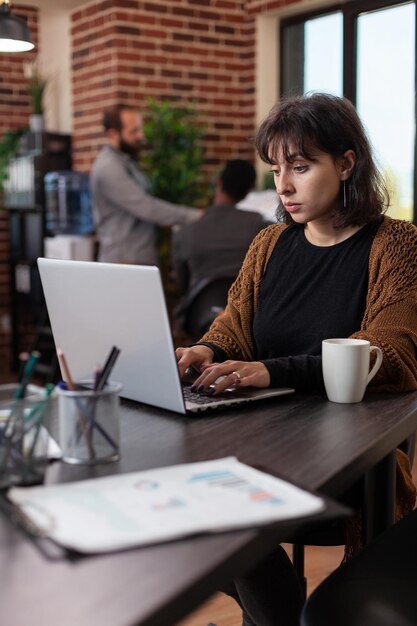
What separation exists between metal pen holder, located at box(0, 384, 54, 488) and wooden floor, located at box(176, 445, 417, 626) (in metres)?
0.99

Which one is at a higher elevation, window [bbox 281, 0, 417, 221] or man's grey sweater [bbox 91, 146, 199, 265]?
window [bbox 281, 0, 417, 221]

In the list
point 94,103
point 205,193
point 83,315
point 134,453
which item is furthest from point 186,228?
point 134,453

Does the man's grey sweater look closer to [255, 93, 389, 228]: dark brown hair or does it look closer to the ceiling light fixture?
the ceiling light fixture

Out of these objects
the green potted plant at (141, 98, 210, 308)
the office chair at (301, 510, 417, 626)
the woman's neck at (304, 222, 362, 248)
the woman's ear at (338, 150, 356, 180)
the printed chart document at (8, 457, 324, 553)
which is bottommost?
the office chair at (301, 510, 417, 626)

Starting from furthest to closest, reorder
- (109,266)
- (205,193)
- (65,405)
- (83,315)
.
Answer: (205,193) < (83,315) < (109,266) < (65,405)

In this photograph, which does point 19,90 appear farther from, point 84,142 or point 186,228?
point 186,228

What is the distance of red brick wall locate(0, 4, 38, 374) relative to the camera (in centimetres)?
587

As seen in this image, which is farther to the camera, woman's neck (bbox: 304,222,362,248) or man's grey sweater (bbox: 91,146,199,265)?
man's grey sweater (bbox: 91,146,199,265)

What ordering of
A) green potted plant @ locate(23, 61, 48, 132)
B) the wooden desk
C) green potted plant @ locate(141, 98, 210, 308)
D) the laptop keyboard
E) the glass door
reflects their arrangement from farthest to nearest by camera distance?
1. green potted plant @ locate(23, 61, 48, 132)
2. green potted plant @ locate(141, 98, 210, 308)
3. the glass door
4. the laptop keyboard
5. the wooden desk

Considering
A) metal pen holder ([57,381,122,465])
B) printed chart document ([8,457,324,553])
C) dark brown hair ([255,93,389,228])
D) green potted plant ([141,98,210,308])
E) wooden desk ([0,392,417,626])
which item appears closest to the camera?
wooden desk ([0,392,417,626])

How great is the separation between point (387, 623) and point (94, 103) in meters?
4.46

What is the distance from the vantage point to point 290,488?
35.2 inches

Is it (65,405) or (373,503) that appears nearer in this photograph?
(65,405)

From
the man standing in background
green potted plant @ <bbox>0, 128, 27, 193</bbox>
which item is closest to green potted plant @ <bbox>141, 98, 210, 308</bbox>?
the man standing in background
